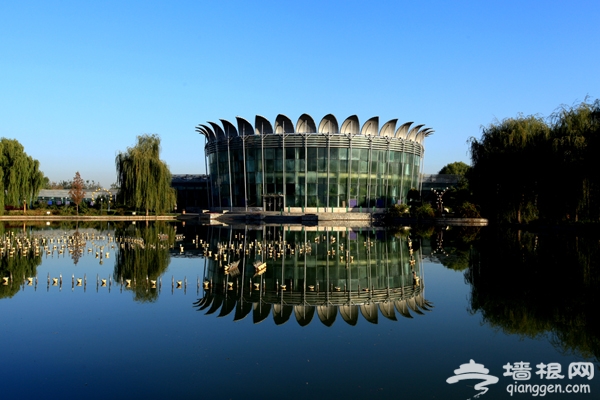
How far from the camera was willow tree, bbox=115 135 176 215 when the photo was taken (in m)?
55.7

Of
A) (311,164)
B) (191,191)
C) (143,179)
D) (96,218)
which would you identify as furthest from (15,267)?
(191,191)

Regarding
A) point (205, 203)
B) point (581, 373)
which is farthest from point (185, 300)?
point (205, 203)

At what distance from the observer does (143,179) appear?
5559 cm

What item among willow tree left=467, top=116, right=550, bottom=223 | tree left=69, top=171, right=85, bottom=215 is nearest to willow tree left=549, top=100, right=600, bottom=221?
willow tree left=467, top=116, right=550, bottom=223

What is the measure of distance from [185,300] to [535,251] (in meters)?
16.7

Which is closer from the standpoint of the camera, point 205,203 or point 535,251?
point 535,251

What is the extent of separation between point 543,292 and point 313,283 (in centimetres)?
643

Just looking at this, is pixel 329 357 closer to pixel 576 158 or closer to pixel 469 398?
pixel 469 398

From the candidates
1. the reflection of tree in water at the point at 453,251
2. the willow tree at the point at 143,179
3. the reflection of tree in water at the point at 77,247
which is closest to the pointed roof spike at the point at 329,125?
the willow tree at the point at 143,179

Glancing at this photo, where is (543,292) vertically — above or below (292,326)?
above

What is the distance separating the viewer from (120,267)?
66.6 ft

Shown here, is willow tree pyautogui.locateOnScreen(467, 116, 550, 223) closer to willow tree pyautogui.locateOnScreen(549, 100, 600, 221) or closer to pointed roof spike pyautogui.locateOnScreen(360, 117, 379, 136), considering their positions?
willow tree pyautogui.locateOnScreen(549, 100, 600, 221)

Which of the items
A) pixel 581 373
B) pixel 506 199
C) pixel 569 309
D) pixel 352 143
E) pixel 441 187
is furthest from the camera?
pixel 441 187

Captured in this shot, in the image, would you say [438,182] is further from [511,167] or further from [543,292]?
[543,292]
